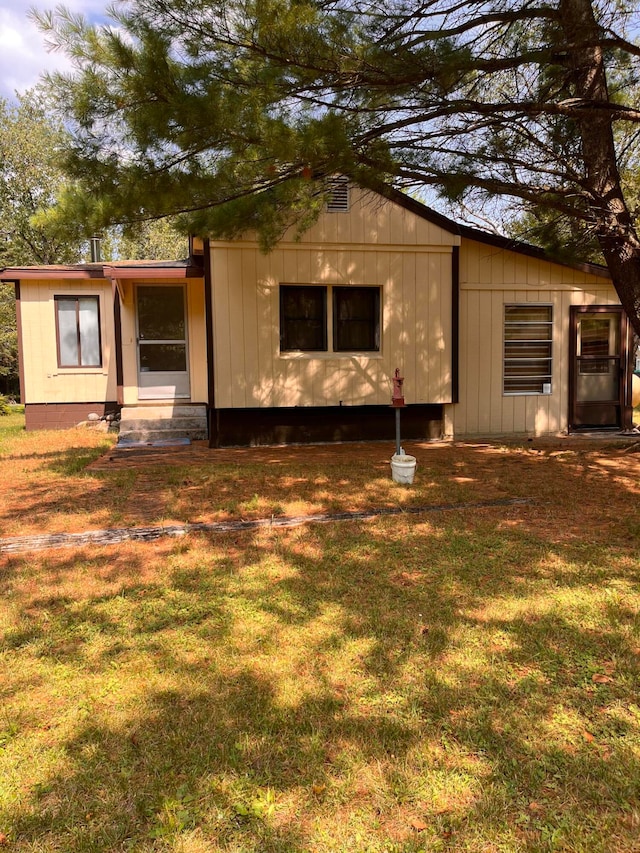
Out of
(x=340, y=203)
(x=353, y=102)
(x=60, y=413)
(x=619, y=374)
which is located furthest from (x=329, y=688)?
(x=60, y=413)

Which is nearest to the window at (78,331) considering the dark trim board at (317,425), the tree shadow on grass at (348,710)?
the dark trim board at (317,425)

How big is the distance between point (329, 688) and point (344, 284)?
6.81m

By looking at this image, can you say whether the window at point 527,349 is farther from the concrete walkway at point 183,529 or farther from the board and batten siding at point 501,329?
the concrete walkway at point 183,529

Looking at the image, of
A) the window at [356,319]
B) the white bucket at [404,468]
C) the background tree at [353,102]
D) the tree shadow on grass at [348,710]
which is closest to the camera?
the tree shadow on grass at [348,710]

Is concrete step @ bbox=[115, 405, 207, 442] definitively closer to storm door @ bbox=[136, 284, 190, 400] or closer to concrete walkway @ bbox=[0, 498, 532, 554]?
storm door @ bbox=[136, 284, 190, 400]

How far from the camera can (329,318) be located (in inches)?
329

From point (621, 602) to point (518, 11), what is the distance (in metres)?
4.83

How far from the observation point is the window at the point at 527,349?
30.2ft

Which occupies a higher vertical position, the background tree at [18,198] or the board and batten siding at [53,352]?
the background tree at [18,198]

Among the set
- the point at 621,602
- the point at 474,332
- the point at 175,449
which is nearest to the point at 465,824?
the point at 621,602

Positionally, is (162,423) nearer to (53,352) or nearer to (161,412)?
(161,412)

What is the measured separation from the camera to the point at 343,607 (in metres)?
3.00

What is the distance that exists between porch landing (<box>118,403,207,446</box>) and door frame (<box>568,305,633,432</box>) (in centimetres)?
621

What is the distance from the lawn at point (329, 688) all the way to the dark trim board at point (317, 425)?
3676 millimetres
